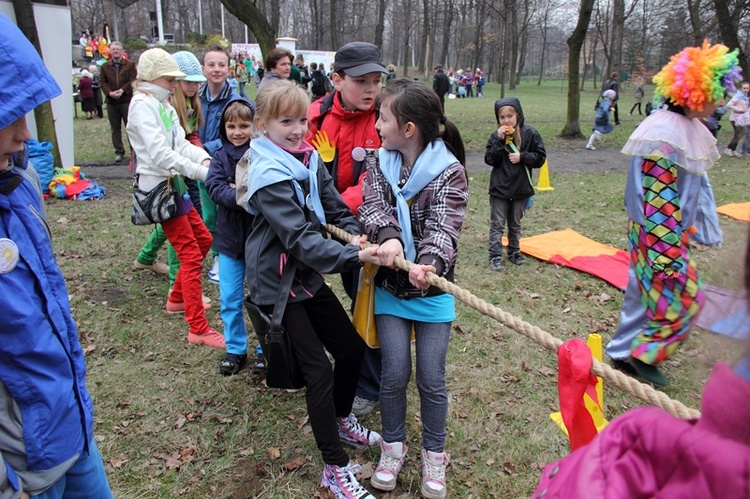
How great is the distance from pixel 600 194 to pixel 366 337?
8138mm

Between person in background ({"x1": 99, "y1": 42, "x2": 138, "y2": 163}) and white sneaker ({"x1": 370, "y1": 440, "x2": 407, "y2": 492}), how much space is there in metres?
10.4

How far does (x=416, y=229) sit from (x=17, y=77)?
1801mm

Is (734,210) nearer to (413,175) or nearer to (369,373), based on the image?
(369,373)

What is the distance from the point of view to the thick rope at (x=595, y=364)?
1.59 m

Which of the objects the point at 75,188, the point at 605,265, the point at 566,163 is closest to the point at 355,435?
the point at 605,265

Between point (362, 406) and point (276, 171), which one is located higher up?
point (276, 171)

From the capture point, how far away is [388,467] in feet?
9.80

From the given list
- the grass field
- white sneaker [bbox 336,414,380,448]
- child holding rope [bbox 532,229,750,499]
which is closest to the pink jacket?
child holding rope [bbox 532,229,750,499]

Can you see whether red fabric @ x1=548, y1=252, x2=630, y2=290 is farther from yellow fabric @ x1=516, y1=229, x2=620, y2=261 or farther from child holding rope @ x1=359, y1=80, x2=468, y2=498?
child holding rope @ x1=359, y1=80, x2=468, y2=498

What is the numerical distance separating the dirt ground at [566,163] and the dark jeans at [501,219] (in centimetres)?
531

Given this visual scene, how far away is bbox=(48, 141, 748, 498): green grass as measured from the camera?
122 inches

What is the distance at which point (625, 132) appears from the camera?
1872 cm

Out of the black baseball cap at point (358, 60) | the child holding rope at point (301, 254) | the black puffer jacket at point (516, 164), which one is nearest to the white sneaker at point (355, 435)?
the child holding rope at point (301, 254)

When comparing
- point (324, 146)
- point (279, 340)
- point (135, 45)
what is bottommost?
point (279, 340)
